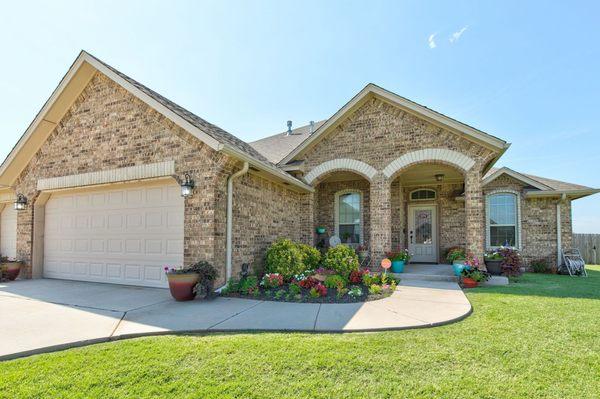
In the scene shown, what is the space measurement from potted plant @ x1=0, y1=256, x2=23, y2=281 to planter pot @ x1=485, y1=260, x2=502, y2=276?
44.2 ft

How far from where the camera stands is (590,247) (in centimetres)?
1633

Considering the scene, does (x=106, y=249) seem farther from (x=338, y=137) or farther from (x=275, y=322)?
(x=338, y=137)

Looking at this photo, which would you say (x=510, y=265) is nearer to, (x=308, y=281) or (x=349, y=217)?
(x=349, y=217)

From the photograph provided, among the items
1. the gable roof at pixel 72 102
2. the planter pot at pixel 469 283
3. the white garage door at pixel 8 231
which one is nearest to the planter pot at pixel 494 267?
the planter pot at pixel 469 283

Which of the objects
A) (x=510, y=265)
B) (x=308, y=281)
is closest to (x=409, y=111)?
(x=510, y=265)

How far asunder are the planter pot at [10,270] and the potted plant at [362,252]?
10146 mm

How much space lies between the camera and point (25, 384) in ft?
9.93

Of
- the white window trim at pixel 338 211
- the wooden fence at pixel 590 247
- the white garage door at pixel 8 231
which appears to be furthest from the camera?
the wooden fence at pixel 590 247

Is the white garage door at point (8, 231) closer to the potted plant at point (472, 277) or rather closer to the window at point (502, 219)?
the potted plant at point (472, 277)

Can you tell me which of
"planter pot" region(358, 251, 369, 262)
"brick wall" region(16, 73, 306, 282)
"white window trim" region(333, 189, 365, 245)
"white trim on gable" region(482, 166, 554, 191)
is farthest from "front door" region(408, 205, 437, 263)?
"brick wall" region(16, 73, 306, 282)

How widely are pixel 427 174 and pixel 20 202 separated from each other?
13297 millimetres

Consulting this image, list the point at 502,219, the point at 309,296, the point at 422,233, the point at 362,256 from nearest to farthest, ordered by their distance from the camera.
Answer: the point at 309,296 → the point at 362,256 → the point at 502,219 → the point at 422,233

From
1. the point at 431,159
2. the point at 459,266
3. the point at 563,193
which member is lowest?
the point at 459,266

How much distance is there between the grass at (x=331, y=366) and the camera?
2883mm
